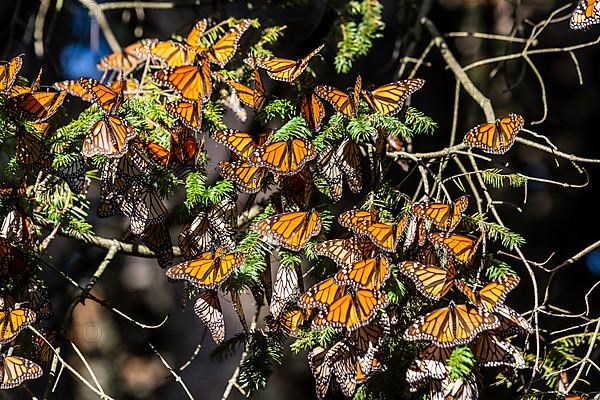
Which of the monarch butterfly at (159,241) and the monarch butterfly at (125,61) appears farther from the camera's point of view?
the monarch butterfly at (125,61)

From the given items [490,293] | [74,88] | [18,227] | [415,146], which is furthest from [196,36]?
[415,146]

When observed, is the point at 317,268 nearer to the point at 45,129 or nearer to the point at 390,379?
the point at 390,379

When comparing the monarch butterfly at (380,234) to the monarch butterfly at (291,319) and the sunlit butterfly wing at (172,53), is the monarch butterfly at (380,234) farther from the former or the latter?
the sunlit butterfly wing at (172,53)

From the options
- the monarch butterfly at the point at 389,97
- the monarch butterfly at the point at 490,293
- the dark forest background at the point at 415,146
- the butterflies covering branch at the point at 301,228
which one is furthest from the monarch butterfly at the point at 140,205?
the dark forest background at the point at 415,146

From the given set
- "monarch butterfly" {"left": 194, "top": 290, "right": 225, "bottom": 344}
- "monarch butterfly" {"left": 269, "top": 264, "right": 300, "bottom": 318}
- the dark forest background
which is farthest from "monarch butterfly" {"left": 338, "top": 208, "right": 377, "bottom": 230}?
the dark forest background

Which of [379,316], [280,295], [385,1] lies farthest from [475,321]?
[385,1]
